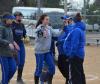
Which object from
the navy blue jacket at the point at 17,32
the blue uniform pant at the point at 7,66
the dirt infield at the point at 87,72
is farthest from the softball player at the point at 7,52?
the dirt infield at the point at 87,72

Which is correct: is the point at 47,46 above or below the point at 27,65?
above

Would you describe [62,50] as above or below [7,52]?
below

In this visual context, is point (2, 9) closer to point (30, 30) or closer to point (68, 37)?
point (30, 30)

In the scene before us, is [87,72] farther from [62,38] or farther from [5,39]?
[5,39]

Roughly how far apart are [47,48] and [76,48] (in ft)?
4.11

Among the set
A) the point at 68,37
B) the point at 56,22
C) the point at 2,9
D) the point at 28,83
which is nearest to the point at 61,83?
the point at 28,83

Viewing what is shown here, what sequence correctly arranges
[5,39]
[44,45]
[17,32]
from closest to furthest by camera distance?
[5,39] < [44,45] < [17,32]

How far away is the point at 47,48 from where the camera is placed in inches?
409

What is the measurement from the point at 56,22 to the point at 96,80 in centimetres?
1776

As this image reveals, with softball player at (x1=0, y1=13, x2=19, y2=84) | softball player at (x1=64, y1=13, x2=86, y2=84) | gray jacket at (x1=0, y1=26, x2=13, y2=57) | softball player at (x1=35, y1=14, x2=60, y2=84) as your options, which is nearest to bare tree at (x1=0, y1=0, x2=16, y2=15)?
softball player at (x1=35, y1=14, x2=60, y2=84)

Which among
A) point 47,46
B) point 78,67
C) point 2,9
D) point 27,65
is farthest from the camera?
point 2,9

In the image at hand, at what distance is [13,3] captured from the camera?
2146 inches

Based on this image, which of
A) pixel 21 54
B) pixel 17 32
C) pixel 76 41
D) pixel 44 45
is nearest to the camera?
pixel 76 41

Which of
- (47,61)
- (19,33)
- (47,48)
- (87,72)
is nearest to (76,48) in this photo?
(47,48)
